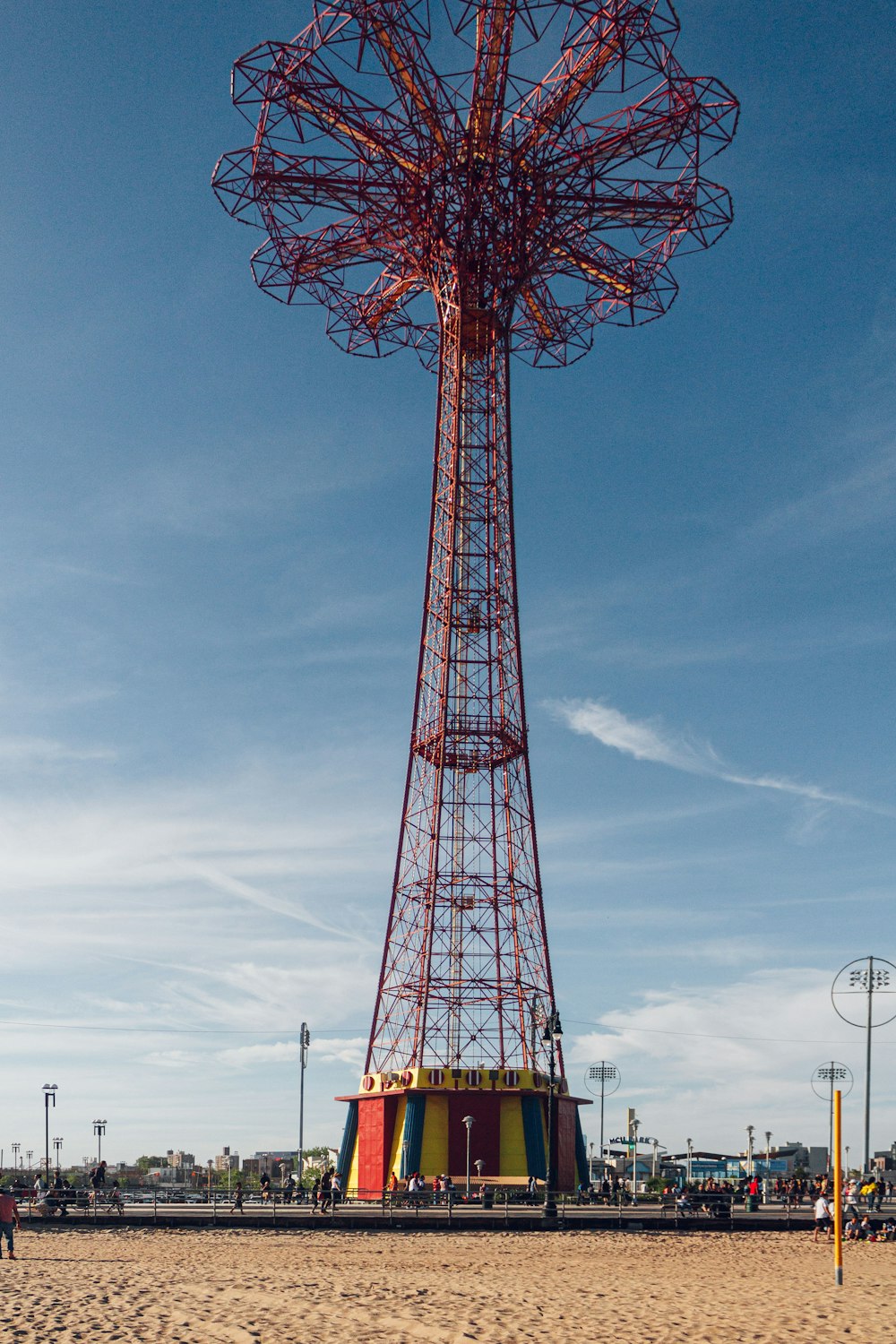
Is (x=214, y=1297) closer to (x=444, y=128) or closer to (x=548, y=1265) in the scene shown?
(x=548, y=1265)

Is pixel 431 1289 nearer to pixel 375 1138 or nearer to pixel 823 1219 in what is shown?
pixel 823 1219

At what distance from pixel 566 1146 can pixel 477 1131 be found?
195 inches

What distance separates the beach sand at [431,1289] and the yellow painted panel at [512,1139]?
10.5 meters

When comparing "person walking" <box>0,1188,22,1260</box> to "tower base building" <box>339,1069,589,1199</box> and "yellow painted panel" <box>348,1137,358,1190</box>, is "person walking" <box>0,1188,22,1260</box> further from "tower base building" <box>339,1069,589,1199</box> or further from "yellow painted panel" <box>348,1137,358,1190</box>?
"yellow painted panel" <box>348,1137,358,1190</box>

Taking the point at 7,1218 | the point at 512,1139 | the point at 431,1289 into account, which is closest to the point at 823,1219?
the point at 512,1139

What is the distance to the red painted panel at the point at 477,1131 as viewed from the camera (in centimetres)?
4638

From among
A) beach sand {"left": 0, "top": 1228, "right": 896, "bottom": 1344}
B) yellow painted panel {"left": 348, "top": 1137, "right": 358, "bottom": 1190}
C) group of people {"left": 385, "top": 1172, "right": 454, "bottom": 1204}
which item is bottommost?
yellow painted panel {"left": 348, "top": 1137, "right": 358, "bottom": 1190}

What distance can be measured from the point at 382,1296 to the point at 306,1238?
458 inches

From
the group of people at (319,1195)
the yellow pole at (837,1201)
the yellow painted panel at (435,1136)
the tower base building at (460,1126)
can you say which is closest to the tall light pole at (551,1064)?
the tower base building at (460,1126)

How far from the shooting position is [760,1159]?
444ft

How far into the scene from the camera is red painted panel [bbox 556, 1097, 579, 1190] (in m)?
48.8

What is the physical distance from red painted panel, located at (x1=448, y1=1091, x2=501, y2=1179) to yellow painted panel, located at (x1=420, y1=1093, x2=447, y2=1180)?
0.22 meters

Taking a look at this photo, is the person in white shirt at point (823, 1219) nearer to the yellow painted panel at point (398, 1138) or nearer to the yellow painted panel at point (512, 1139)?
the yellow painted panel at point (512, 1139)

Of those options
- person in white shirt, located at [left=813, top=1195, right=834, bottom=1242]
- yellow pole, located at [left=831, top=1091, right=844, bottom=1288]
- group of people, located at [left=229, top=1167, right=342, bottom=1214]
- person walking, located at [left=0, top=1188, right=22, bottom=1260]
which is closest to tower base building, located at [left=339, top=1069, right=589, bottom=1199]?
group of people, located at [left=229, top=1167, right=342, bottom=1214]
